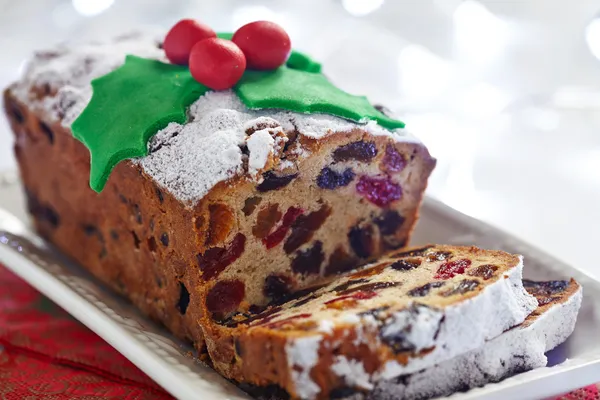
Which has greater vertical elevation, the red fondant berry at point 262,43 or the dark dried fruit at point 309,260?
Result: the red fondant berry at point 262,43

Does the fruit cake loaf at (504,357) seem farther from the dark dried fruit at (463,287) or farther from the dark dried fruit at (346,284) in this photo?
the dark dried fruit at (346,284)

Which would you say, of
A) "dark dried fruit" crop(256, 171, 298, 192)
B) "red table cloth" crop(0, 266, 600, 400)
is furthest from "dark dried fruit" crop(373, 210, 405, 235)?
"red table cloth" crop(0, 266, 600, 400)

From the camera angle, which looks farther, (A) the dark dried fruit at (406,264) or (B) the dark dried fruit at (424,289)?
(A) the dark dried fruit at (406,264)

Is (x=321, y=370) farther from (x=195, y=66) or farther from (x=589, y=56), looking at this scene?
(x=589, y=56)

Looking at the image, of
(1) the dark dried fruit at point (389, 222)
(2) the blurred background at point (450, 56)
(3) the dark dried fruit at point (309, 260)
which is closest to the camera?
(3) the dark dried fruit at point (309, 260)

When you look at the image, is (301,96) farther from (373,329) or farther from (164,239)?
(373,329)

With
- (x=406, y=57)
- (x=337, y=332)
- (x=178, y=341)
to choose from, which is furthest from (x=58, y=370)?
(x=406, y=57)

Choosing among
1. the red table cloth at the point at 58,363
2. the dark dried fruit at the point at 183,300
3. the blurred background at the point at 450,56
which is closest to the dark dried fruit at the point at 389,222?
the dark dried fruit at the point at 183,300
